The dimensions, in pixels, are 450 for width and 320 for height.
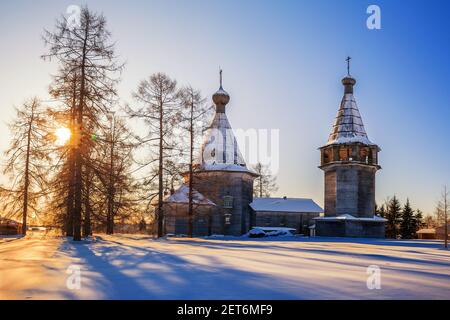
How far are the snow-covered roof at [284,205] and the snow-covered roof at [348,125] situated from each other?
427 inches

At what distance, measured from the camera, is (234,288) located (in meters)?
6.87

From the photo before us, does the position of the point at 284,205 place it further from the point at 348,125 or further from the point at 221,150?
the point at 221,150

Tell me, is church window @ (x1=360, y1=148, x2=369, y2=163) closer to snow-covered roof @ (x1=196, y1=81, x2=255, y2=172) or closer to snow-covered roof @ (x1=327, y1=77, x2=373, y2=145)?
snow-covered roof @ (x1=327, y1=77, x2=373, y2=145)

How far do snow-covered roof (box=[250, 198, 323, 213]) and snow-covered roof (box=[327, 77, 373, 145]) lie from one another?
10842mm

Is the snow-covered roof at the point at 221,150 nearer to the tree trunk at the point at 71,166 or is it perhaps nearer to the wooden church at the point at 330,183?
the wooden church at the point at 330,183

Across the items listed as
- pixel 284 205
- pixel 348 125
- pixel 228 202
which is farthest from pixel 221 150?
pixel 348 125

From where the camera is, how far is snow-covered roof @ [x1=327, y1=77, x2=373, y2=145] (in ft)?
146

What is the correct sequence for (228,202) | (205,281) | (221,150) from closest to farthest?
(205,281)
(221,150)
(228,202)

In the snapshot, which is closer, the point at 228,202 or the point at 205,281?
the point at 205,281

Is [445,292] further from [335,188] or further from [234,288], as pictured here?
[335,188]

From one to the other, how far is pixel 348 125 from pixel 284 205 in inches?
534

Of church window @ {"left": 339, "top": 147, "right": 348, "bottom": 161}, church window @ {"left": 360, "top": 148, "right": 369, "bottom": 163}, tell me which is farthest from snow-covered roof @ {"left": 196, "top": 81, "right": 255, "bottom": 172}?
church window @ {"left": 360, "top": 148, "right": 369, "bottom": 163}

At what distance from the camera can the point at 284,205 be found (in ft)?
174

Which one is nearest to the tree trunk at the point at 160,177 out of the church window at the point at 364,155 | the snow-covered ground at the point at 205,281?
the snow-covered ground at the point at 205,281
